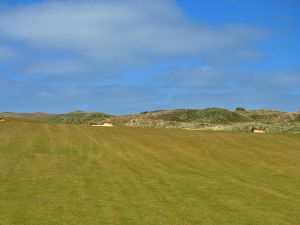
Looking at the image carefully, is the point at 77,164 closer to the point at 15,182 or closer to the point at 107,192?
the point at 15,182

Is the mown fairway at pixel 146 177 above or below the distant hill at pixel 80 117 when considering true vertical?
below

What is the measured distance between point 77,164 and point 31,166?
2224 mm

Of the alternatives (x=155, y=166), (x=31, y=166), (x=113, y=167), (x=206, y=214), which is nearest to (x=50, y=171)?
(x=31, y=166)

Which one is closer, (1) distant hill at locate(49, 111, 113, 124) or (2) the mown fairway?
(2) the mown fairway

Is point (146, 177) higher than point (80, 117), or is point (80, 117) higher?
point (80, 117)

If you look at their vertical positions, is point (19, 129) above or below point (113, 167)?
above

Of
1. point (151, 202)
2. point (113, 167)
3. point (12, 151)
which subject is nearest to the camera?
point (151, 202)

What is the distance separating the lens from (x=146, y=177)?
793 inches

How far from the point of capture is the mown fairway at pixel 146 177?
13.2 meters

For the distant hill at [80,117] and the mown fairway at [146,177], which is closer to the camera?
the mown fairway at [146,177]

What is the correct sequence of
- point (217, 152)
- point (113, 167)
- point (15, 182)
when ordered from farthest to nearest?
1. point (217, 152)
2. point (113, 167)
3. point (15, 182)

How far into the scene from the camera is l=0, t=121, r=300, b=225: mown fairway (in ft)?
43.4

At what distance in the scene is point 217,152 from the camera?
97.5 ft

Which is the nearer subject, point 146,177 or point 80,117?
point 146,177
